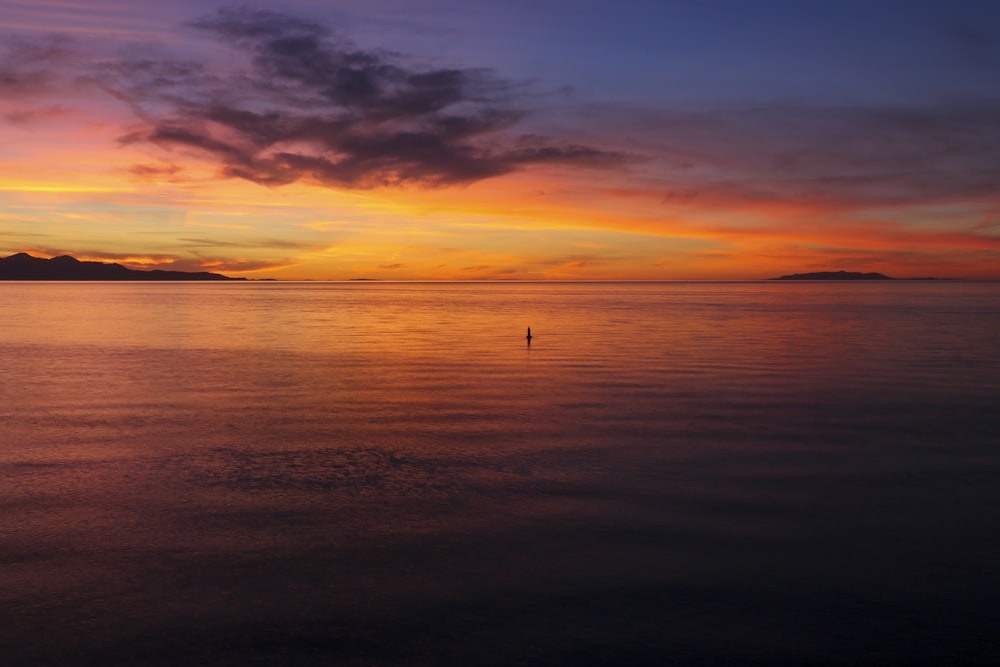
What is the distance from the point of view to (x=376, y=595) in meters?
10.3

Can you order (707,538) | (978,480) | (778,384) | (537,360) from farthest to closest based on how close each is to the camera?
(537,360) → (778,384) → (978,480) → (707,538)

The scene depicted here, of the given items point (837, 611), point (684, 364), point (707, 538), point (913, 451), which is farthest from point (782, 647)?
point (684, 364)

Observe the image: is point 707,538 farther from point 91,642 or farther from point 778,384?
point 778,384

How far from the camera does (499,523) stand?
1317 cm

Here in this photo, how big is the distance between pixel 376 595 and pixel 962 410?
20321 mm

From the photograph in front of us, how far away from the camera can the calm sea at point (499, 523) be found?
927cm

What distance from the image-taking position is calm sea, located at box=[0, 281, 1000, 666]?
9266mm

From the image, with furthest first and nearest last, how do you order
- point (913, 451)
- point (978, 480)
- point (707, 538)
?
point (913, 451)
point (978, 480)
point (707, 538)

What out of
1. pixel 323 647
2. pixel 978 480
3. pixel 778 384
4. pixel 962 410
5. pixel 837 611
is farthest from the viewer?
pixel 778 384

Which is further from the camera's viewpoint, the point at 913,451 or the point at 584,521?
the point at 913,451

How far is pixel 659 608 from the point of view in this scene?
995 cm

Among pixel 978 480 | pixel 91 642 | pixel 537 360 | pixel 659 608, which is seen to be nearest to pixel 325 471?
pixel 91 642

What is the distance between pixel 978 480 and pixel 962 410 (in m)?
8.93

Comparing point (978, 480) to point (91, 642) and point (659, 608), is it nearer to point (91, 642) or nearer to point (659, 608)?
point (659, 608)
